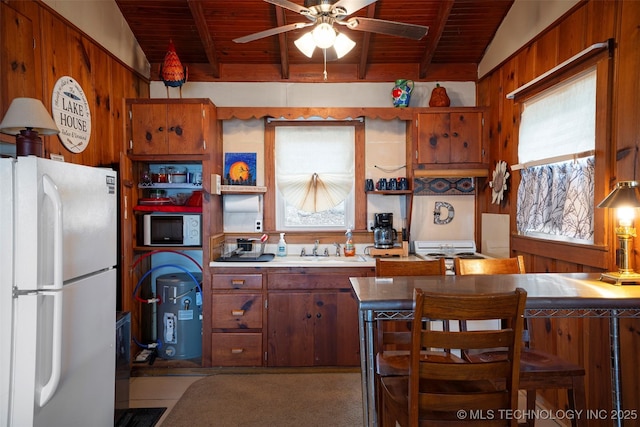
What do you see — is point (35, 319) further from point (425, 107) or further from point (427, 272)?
point (425, 107)

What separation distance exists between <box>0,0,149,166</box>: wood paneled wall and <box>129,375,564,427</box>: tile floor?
1.73 m

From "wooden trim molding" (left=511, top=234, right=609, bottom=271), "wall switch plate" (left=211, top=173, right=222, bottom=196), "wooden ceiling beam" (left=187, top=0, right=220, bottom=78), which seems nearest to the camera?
"wooden trim molding" (left=511, top=234, right=609, bottom=271)

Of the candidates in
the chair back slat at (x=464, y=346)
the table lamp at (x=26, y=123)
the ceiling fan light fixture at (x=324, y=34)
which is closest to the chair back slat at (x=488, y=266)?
the chair back slat at (x=464, y=346)

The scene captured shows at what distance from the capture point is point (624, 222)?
183cm

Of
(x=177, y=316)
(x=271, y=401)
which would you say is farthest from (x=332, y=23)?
(x=177, y=316)

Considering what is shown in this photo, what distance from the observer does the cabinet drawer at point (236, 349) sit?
314 cm

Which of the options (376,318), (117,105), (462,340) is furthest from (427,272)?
(117,105)

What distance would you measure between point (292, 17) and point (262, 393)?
2999 millimetres

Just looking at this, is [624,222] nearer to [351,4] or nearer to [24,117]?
[351,4]

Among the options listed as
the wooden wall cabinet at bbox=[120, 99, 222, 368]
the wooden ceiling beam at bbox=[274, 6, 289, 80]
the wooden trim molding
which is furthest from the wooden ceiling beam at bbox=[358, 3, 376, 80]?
the wooden trim molding

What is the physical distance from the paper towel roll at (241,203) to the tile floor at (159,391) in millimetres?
1483

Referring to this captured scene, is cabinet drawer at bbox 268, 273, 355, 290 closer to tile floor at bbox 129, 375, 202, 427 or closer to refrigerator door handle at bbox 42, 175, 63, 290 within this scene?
tile floor at bbox 129, 375, 202, 427

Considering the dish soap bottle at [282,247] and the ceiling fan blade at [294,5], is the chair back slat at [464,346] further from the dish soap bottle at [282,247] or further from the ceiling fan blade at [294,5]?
the dish soap bottle at [282,247]
